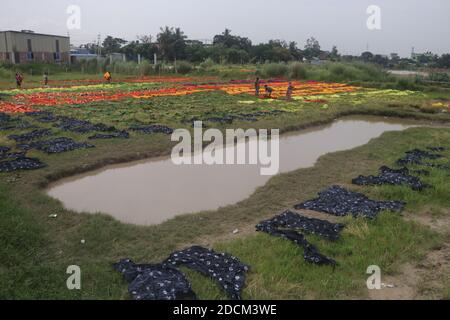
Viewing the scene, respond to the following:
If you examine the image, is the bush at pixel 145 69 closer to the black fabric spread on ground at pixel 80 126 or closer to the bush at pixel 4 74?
the bush at pixel 4 74

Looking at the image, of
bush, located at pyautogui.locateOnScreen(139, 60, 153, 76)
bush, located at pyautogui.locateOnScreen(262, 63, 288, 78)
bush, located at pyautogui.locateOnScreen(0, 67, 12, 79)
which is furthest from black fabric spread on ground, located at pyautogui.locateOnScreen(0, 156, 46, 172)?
bush, located at pyautogui.locateOnScreen(139, 60, 153, 76)

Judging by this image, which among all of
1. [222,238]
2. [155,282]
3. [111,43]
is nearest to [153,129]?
[222,238]


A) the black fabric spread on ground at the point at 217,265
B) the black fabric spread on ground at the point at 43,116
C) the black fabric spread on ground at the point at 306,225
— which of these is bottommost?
the black fabric spread on ground at the point at 217,265

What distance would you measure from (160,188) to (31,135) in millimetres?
5853

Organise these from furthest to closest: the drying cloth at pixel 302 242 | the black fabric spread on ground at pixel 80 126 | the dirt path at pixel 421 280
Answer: the black fabric spread on ground at pixel 80 126, the drying cloth at pixel 302 242, the dirt path at pixel 421 280

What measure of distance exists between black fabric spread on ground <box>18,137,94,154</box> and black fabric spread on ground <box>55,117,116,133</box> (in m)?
1.39

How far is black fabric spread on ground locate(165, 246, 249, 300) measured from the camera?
4.27 meters

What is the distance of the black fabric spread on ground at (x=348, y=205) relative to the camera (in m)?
6.33

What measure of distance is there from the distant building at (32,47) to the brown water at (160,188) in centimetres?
4265

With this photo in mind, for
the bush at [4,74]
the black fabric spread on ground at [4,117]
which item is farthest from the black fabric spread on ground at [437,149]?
the bush at [4,74]

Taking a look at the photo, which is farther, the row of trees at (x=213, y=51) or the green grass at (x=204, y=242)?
the row of trees at (x=213, y=51)

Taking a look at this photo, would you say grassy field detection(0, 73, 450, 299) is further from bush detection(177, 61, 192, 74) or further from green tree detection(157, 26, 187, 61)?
green tree detection(157, 26, 187, 61)
